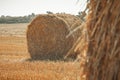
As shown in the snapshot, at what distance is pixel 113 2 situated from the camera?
15.1ft

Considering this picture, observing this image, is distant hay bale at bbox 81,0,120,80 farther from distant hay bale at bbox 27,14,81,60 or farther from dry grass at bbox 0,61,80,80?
distant hay bale at bbox 27,14,81,60

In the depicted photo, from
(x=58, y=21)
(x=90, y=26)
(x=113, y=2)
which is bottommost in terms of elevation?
(x=58, y=21)

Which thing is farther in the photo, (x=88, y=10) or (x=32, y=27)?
(x=32, y=27)

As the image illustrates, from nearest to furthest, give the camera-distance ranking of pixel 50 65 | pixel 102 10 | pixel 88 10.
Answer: pixel 102 10 → pixel 88 10 → pixel 50 65

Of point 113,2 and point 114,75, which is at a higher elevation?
point 113,2

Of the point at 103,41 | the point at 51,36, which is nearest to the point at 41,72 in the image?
the point at 51,36

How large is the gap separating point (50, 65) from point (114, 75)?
779cm

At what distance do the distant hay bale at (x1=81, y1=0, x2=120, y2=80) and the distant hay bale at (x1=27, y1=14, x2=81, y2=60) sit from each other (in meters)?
10.2

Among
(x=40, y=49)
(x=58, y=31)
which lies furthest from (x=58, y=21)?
(x=40, y=49)

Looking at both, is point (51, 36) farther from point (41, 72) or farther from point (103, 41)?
point (103, 41)

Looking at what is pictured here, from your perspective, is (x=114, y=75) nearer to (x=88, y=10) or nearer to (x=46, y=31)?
(x=88, y=10)

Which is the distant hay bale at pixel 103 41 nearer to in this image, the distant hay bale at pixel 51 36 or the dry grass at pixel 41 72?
the dry grass at pixel 41 72

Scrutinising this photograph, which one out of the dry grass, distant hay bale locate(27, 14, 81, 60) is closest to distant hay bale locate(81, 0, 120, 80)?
the dry grass

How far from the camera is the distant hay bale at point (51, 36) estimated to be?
15.5 m
